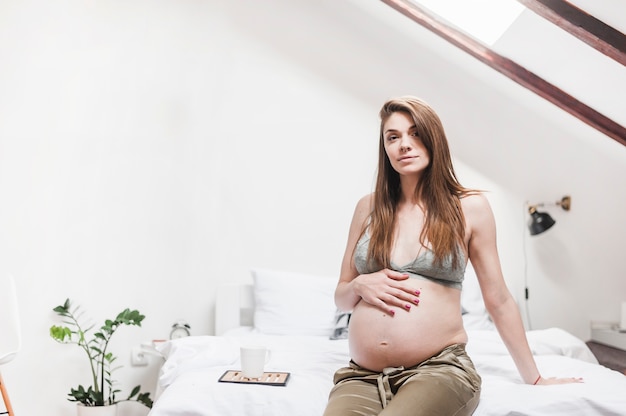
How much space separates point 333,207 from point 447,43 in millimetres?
1035

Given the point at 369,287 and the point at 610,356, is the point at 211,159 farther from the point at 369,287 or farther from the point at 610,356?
the point at 610,356

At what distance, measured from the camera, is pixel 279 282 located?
→ 300 cm

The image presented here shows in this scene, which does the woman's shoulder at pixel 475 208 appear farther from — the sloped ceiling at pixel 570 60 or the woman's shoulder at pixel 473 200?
the sloped ceiling at pixel 570 60

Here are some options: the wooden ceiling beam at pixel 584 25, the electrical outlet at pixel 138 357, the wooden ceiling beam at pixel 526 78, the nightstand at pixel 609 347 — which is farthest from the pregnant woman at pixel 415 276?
the electrical outlet at pixel 138 357

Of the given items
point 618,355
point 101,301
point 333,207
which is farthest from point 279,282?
point 618,355

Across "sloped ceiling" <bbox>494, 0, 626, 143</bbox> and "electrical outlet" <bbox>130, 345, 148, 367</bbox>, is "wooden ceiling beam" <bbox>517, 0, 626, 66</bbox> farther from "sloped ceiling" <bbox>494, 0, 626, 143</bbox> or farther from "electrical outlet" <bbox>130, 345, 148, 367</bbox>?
"electrical outlet" <bbox>130, 345, 148, 367</bbox>

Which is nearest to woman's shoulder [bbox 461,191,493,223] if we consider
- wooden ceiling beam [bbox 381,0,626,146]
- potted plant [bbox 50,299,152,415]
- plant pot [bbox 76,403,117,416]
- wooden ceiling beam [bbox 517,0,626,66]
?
wooden ceiling beam [bbox 517,0,626,66]

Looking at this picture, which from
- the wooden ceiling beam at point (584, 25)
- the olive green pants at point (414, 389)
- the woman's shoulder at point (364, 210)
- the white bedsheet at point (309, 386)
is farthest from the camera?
the wooden ceiling beam at point (584, 25)

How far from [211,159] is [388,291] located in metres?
1.87

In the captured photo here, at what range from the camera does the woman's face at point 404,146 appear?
5.60 feet

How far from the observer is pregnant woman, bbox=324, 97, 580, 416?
1.52 metres

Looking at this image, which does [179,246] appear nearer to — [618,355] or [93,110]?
[93,110]

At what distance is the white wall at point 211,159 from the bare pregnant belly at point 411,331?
1639 millimetres

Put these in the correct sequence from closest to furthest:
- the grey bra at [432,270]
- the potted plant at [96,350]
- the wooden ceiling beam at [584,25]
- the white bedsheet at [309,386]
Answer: the white bedsheet at [309,386], the grey bra at [432,270], the wooden ceiling beam at [584,25], the potted plant at [96,350]
